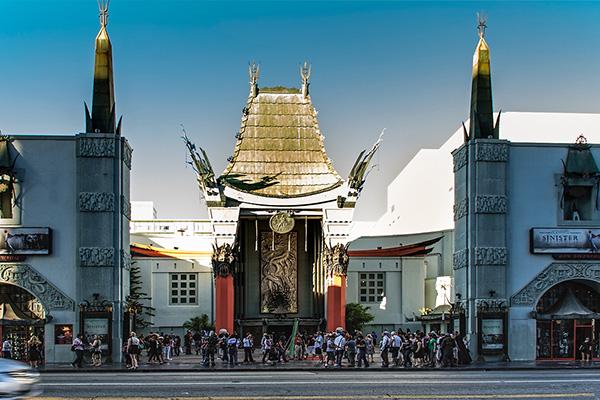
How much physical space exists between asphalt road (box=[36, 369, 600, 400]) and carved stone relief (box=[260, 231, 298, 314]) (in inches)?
997

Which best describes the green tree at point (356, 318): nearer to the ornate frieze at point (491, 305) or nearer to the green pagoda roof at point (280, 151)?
the green pagoda roof at point (280, 151)

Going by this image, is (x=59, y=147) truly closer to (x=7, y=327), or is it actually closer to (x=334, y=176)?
(x=7, y=327)

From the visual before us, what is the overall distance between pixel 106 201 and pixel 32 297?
5.03 m

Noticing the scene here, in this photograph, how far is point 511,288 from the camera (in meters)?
34.2

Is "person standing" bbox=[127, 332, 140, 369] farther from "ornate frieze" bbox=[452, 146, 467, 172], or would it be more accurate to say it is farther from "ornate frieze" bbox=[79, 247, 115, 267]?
"ornate frieze" bbox=[452, 146, 467, 172]

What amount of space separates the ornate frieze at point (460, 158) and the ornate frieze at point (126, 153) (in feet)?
45.5

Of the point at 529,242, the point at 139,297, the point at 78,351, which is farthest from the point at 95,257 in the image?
the point at 139,297

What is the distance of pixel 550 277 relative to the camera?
1352 inches

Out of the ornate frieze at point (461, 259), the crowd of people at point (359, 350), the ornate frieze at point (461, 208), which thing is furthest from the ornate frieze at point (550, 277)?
the ornate frieze at point (461, 208)

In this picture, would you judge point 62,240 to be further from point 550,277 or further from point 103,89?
point 550,277

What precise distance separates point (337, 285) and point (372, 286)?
302 inches

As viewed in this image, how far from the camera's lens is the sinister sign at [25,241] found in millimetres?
32812

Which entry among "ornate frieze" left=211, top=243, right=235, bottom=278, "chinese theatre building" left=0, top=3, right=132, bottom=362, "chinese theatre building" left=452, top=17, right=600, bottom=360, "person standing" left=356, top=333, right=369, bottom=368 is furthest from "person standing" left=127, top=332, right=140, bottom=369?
"ornate frieze" left=211, top=243, right=235, bottom=278

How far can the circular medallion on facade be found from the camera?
47625 millimetres
